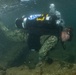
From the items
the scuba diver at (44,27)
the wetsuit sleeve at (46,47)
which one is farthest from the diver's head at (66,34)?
the wetsuit sleeve at (46,47)

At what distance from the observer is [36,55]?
1255 cm

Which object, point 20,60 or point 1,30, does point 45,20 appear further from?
point 1,30

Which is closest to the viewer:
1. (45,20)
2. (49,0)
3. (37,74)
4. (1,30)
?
(37,74)

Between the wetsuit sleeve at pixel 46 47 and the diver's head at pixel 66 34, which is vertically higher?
the diver's head at pixel 66 34

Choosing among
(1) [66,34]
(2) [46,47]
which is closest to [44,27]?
(1) [66,34]

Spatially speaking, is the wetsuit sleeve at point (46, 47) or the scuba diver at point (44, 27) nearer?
the scuba diver at point (44, 27)

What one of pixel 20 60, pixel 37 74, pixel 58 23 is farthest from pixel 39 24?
pixel 20 60

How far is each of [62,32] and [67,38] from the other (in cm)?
31

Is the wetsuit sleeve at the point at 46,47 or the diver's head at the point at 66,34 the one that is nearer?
the diver's head at the point at 66,34

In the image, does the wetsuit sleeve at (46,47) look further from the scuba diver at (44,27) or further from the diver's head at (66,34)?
the diver's head at (66,34)

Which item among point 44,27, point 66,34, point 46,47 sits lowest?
point 46,47

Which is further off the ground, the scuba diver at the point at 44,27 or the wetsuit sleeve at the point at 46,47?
the scuba diver at the point at 44,27

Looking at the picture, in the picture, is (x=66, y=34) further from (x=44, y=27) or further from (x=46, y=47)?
(x=46, y=47)

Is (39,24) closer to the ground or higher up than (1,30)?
higher up
